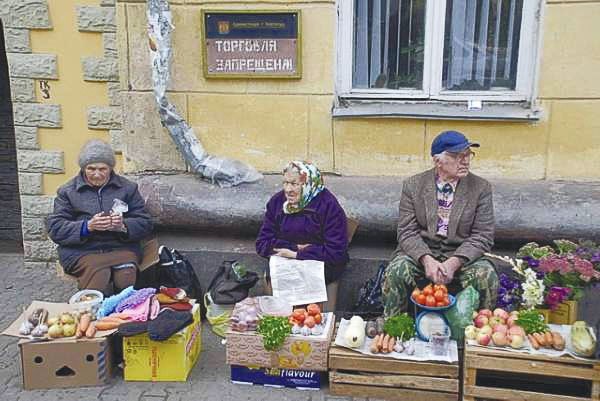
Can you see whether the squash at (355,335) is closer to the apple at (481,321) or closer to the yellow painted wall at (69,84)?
the apple at (481,321)

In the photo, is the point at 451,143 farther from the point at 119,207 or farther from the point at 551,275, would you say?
the point at 119,207

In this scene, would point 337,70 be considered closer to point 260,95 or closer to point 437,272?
point 260,95

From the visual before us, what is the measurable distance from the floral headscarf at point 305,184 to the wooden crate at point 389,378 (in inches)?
40.5

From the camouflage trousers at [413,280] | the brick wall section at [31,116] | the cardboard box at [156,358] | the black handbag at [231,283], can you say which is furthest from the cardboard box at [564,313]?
the brick wall section at [31,116]

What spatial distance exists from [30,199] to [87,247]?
69.7 inches

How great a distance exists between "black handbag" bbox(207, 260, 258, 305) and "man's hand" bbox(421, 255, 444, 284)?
1222 mm

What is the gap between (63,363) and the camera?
3.61 metres

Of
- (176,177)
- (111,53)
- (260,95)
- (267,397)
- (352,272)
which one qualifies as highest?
(111,53)

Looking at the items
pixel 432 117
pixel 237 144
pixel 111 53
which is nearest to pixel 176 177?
pixel 237 144

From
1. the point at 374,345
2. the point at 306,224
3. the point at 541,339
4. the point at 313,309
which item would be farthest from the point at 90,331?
the point at 541,339

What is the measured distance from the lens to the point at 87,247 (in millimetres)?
4262

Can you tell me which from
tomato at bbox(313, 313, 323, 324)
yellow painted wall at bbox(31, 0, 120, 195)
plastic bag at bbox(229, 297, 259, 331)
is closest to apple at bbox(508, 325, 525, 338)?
tomato at bbox(313, 313, 323, 324)

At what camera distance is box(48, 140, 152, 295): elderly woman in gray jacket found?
417 cm

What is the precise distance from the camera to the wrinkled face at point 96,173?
13.9 feet
